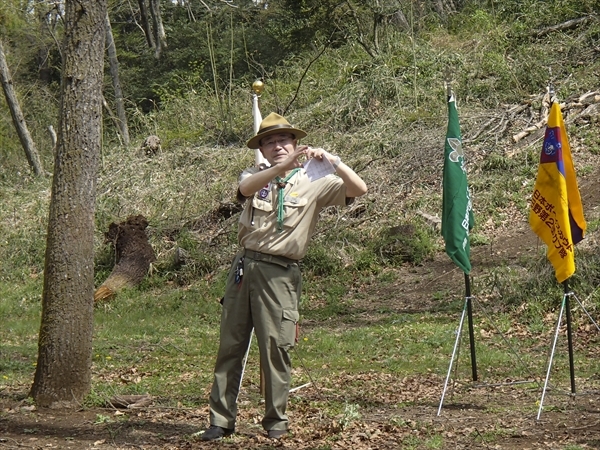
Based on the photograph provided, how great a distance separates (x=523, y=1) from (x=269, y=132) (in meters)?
18.2

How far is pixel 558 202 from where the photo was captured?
21.6 ft

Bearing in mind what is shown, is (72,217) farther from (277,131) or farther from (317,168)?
(317,168)

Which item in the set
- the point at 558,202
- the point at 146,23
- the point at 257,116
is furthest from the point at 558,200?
the point at 146,23

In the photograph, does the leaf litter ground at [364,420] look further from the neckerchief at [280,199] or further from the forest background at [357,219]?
the neckerchief at [280,199]

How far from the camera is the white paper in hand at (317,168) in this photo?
217 inches

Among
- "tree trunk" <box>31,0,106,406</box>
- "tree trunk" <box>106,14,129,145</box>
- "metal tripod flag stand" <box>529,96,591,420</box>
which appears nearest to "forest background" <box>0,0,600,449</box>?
"tree trunk" <box>106,14,129,145</box>

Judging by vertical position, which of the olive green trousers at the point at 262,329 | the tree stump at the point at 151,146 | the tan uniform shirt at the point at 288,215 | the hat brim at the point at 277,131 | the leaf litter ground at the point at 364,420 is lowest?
the leaf litter ground at the point at 364,420

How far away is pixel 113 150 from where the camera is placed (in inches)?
891

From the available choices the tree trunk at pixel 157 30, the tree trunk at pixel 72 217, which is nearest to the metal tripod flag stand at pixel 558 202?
the tree trunk at pixel 72 217

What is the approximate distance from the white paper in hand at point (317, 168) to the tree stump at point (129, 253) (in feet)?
31.8

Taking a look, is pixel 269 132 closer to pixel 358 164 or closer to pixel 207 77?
pixel 358 164

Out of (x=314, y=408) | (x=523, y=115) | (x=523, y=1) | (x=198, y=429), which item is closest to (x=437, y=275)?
(x=523, y=115)

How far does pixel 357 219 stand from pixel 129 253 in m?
3.92

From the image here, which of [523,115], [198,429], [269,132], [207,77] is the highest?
[207,77]
